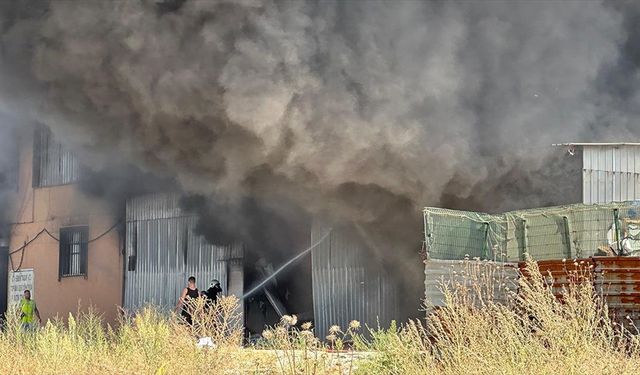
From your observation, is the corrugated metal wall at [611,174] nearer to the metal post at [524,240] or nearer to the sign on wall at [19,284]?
the metal post at [524,240]

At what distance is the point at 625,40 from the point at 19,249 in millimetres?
14236

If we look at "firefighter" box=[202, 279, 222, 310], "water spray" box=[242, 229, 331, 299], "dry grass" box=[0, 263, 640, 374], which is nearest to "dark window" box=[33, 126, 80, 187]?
"firefighter" box=[202, 279, 222, 310]

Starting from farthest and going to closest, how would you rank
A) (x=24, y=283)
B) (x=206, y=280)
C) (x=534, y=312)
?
(x=24, y=283), (x=206, y=280), (x=534, y=312)

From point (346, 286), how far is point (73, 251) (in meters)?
8.23

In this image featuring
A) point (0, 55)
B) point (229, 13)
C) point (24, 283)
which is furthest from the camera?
point (24, 283)

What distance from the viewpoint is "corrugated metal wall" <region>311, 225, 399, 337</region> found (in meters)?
15.5

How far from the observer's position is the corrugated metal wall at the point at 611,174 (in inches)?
545

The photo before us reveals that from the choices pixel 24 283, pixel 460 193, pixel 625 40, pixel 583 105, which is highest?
pixel 625 40

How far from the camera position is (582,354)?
706 cm

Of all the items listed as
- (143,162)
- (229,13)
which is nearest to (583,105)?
(229,13)

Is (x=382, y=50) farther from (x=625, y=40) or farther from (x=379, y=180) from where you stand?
(x=625, y=40)

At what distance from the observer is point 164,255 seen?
61.7 feet

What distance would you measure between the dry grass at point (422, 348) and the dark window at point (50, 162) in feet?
34.2

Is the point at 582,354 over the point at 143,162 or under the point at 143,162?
under
